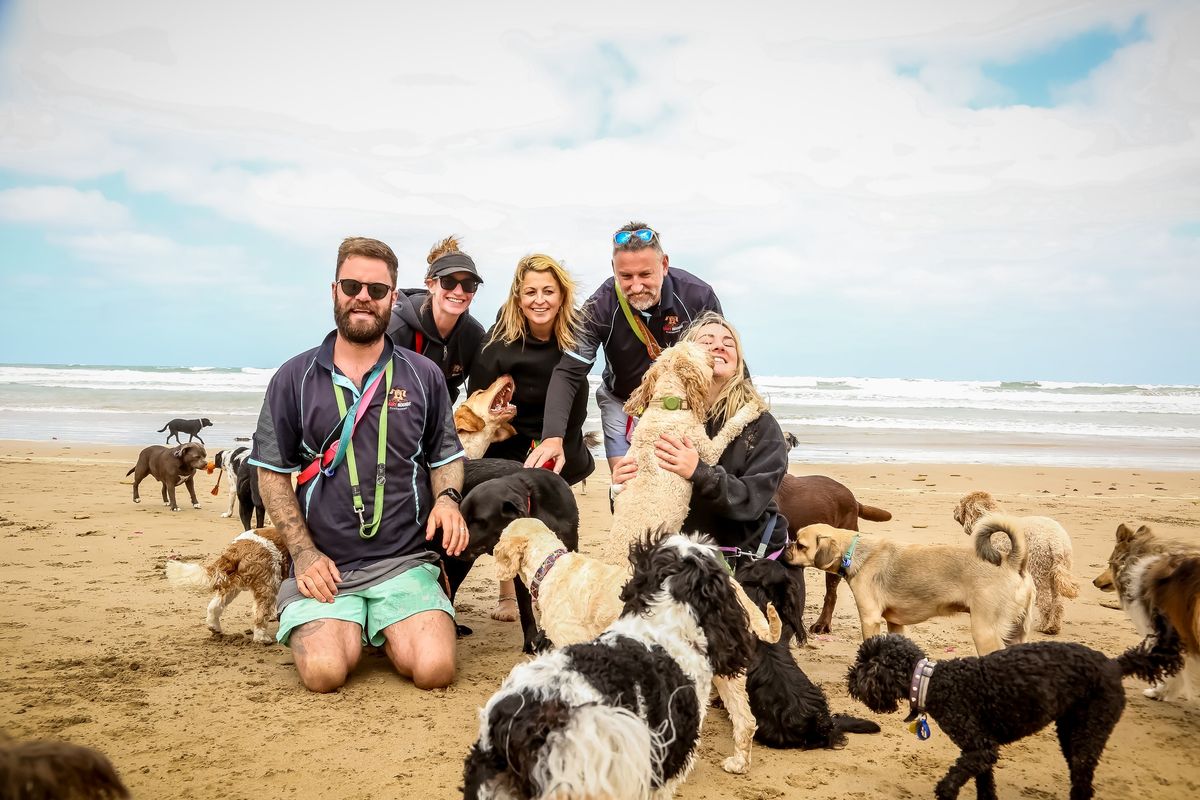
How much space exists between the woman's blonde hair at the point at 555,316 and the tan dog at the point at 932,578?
7.10 ft

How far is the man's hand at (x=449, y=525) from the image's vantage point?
4.17 m

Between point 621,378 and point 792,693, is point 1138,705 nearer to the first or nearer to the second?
point 792,693

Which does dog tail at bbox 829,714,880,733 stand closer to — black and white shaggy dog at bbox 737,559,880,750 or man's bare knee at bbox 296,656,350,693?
black and white shaggy dog at bbox 737,559,880,750

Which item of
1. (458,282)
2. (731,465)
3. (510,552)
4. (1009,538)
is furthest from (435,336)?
(1009,538)

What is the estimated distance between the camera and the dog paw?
128 inches

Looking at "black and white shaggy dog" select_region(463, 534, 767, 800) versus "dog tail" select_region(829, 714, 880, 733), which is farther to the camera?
"dog tail" select_region(829, 714, 880, 733)

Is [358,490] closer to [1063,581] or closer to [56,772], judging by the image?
[56,772]

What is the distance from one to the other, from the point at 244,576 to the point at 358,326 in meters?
1.80

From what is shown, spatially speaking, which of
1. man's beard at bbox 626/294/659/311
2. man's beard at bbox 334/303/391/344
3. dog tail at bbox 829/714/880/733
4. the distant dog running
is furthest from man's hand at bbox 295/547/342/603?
dog tail at bbox 829/714/880/733

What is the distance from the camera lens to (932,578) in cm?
473

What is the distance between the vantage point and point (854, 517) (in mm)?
6066

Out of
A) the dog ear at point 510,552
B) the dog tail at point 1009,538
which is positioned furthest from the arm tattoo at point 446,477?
the dog tail at point 1009,538

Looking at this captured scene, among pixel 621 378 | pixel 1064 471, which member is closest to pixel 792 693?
pixel 621 378

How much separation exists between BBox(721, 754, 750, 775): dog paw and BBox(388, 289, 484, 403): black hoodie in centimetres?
317
